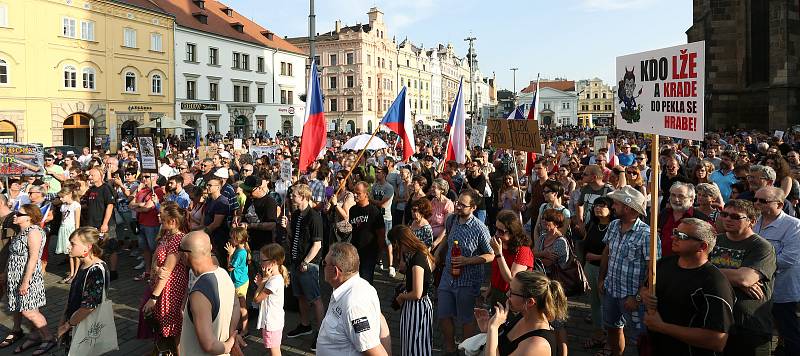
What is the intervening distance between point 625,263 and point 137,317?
580cm

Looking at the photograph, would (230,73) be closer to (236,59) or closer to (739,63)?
(236,59)

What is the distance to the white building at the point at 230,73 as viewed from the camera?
143 ft

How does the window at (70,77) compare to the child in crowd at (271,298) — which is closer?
the child in crowd at (271,298)

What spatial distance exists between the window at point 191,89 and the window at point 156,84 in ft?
8.11

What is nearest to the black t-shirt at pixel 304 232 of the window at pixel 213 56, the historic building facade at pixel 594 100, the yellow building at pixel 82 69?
the yellow building at pixel 82 69

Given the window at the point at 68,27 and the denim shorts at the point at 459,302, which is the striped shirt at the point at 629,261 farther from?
the window at the point at 68,27

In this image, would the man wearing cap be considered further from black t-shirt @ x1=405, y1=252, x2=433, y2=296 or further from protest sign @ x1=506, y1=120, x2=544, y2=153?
protest sign @ x1=506, y1=120, x2=544, y2=153

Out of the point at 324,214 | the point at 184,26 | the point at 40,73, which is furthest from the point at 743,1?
the point at 40,73

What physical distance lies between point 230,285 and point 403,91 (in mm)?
7286

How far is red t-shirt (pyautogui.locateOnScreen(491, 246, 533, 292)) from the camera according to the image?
496 centimetres

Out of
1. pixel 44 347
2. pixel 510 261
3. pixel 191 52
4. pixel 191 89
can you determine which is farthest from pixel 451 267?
pixel 191 52

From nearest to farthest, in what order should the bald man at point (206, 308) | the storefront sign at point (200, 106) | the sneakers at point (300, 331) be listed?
the bald man at point (206, 308), the sneakers at point (300, 331), the storefront sign at point (200, 106)

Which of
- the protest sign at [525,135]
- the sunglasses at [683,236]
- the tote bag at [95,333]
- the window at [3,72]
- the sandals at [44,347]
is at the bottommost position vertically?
the sandals at [44,347]

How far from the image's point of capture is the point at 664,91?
4121 millimetres
